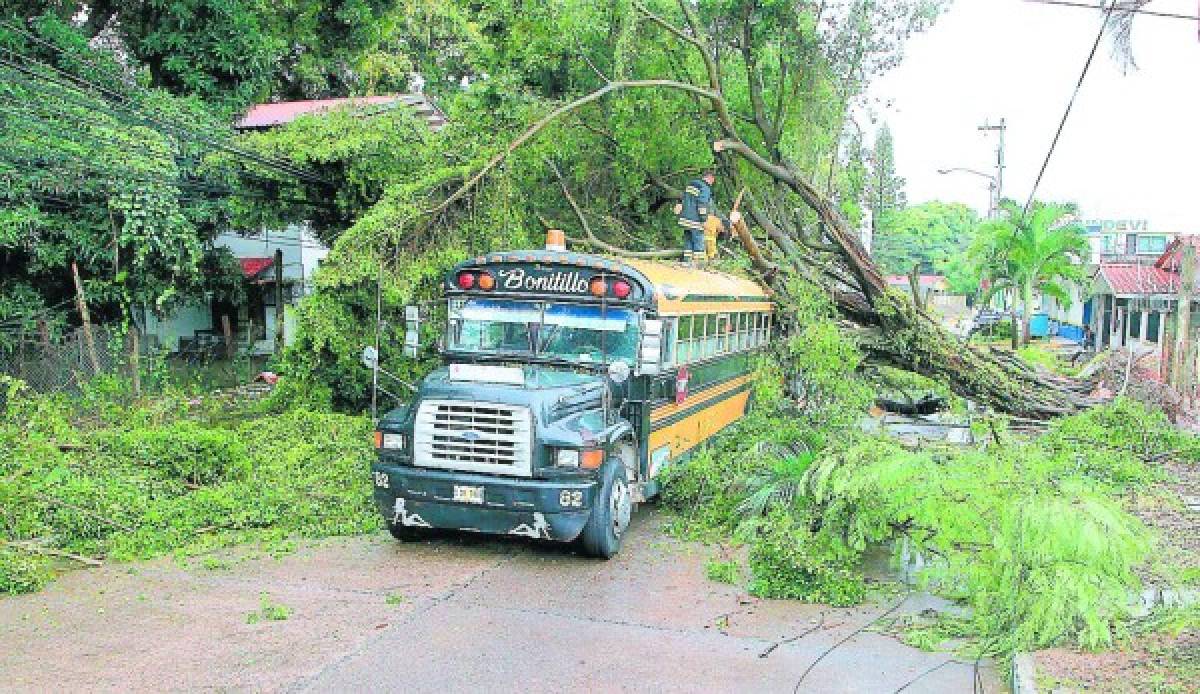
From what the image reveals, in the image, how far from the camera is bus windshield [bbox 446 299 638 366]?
950 centimetres

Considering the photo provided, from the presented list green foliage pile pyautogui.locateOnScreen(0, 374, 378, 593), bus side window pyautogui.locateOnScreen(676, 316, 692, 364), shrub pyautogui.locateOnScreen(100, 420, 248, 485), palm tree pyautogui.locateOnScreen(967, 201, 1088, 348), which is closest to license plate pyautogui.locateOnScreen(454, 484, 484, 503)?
green foliage pile pyautogui.locateOnScreen(0, 374, 378, 593)

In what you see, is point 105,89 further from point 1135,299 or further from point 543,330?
point 1135,299

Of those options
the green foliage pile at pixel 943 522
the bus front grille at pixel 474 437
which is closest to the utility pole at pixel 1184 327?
the green foliage pile at pixel 943 522

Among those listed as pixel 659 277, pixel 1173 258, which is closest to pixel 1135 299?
pixel 1173 258

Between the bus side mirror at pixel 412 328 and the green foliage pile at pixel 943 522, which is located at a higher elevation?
the bus side mirror at pixel 412 328

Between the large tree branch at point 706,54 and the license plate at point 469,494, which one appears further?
the large tree branch at point 706,54

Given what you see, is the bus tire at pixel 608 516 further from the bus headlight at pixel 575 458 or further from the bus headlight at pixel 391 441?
the bus headlight at pixel 391 441

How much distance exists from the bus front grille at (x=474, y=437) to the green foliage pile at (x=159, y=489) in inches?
63.3

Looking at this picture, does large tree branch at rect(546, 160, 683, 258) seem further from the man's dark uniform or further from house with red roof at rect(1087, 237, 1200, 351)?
house with red roof at rect(1087, 237, 1200, 351)

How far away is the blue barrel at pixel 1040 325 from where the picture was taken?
Result: 171 ft

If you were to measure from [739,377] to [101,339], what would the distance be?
1048 cm

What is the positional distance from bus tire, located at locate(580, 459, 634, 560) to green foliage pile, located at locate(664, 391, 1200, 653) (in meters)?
0.97

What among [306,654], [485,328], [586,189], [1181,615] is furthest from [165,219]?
[1181,615]

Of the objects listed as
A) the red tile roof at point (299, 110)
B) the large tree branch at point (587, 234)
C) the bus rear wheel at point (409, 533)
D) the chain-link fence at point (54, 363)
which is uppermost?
Answer: the red tile roof at point (299, 110)
